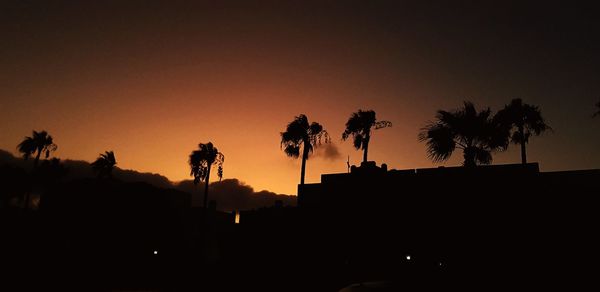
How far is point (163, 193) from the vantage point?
45.4 m

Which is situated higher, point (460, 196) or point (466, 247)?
point (460, 196)

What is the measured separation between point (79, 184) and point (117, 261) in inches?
408

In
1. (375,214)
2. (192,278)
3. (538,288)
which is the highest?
(375,214)

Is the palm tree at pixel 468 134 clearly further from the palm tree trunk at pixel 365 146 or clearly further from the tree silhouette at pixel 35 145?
the tree silhouette at pixel 35 145

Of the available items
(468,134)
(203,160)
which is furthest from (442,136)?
(203,160)

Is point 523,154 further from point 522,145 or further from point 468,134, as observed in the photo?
point 468,134

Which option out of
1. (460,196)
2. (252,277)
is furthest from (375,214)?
(252,277)

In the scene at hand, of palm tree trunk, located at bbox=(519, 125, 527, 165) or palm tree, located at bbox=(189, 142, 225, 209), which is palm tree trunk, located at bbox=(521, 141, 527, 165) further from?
palm tree, located at bbox=(189, 142, 225, 209)

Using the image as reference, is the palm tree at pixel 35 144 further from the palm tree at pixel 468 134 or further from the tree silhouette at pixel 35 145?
the palm tree at pixel 468 134

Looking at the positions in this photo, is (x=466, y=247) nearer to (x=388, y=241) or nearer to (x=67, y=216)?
(x=388, y=241)

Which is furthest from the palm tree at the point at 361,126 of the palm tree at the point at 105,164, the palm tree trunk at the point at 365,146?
the palm tree at the point at 105,164

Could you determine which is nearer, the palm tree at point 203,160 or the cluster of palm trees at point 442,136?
the cluster of palm trees at point 442,136

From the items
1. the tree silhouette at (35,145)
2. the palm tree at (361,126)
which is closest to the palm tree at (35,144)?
the tree silhouette at (35,145)

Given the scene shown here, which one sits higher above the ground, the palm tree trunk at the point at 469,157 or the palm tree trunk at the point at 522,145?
the palm tree trunk at the point at 522,145
